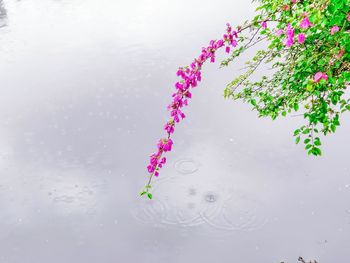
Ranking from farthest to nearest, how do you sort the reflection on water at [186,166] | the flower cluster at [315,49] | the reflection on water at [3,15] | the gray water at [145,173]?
→ the reflection on water at [3,15], the reflection on water at [186,166], the gray water at [145,173], the flower cluster at [315,49]

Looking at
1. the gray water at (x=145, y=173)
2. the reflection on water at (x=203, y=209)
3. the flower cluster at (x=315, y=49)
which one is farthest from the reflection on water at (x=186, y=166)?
the flower cluster at (x=315, y=49)

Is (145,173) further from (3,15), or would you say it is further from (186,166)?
(3,15)

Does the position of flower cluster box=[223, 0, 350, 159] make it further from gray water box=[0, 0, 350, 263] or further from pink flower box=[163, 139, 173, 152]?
gray water box=[0, 0, 350, 263]

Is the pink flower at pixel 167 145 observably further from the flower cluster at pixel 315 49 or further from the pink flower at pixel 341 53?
the pink flower at pixel 341 53

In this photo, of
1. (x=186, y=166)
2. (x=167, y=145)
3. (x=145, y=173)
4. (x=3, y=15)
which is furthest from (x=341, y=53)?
(x=3, y=15)

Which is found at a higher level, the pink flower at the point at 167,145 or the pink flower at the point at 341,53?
the pink flower at the point at 341,53

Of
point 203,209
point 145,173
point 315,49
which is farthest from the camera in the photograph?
point 145,173

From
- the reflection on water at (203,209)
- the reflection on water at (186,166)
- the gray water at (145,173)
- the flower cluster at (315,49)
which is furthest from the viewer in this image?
the reflection on water at (186,166)

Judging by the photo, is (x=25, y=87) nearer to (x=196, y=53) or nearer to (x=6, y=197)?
(x=6, y=197)

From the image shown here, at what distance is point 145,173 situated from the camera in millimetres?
13336

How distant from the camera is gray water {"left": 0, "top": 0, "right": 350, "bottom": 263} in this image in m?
10.8

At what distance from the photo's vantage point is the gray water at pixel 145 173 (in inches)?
425

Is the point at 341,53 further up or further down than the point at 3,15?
further down

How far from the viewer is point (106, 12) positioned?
27.4 metres
